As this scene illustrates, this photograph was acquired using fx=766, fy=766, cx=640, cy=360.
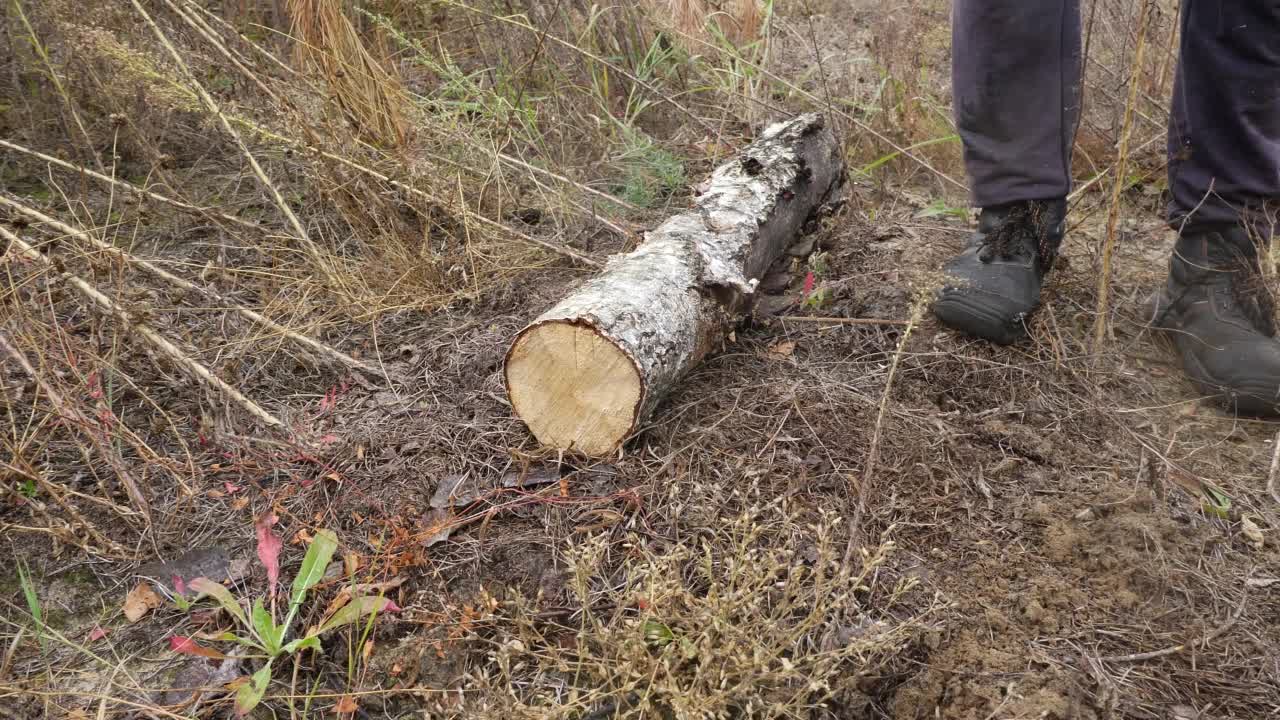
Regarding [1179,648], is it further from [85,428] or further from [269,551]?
[85,428]

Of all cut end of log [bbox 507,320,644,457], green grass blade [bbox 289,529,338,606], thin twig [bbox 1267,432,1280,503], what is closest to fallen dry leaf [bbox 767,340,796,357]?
cut end of log [bbox 507,320,644,457]

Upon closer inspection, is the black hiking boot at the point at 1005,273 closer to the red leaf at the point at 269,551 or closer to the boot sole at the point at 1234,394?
the boot sole at the point at 1234,394

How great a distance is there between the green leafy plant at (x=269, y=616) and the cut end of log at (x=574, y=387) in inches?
19.6

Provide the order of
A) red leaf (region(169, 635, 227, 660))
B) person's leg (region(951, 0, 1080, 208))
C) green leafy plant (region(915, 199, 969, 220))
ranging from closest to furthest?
red leaf (region(169, 635, 227, 660)) → person's leg (region(951, 0, 1080, 208)) → green leafy plant (region(915, 199, 969, 220))

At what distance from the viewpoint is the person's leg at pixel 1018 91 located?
1.90 metres

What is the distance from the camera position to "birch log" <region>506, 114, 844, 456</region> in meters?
1.63

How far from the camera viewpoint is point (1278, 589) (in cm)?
145

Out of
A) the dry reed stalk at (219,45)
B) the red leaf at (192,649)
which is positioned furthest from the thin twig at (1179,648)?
the dry reed stalk at (219,45)

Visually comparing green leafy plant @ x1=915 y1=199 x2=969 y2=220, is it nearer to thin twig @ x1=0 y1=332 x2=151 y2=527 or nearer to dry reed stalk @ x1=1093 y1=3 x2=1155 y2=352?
dry reed stalk @ x1=1093 y1=3 x2=1155 y2=352

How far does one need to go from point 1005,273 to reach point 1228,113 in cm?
62

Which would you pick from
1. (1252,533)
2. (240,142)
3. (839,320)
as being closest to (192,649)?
(240,142)

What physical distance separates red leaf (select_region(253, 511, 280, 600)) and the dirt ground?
6 centimetres

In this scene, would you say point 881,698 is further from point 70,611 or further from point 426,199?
point 426,199

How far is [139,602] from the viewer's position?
1535mm
